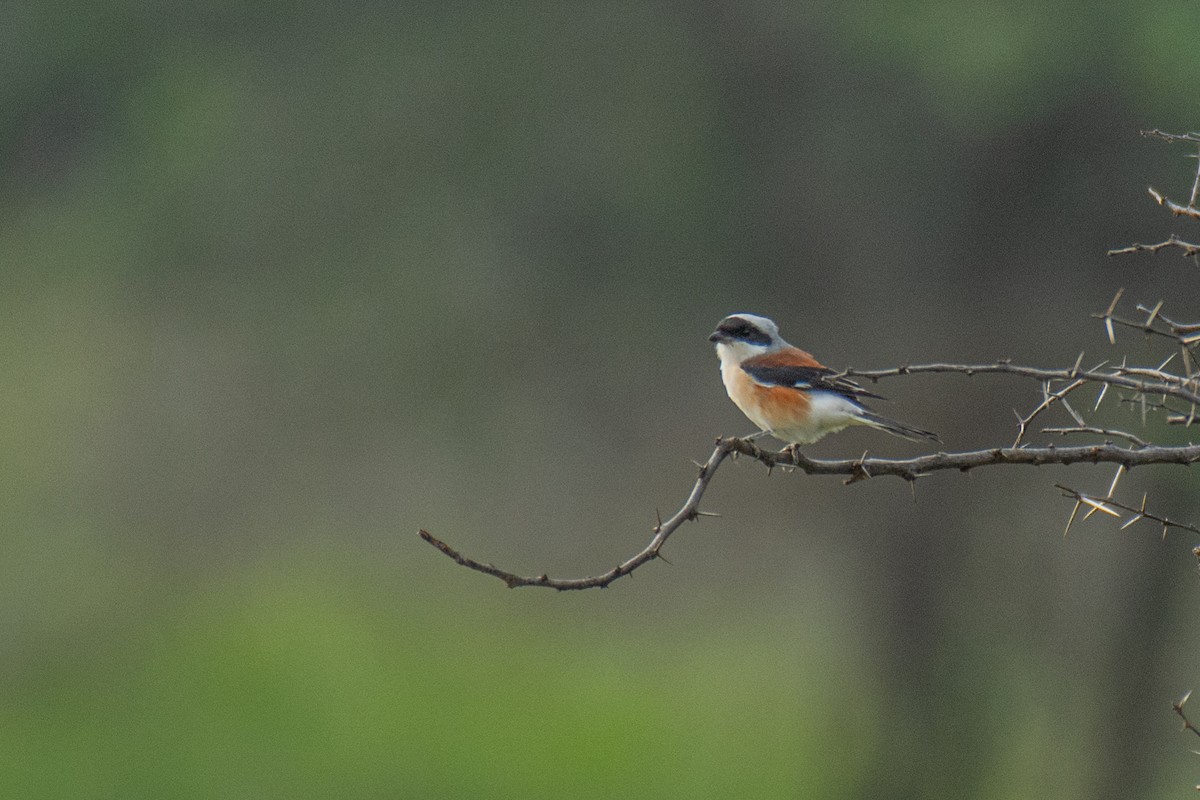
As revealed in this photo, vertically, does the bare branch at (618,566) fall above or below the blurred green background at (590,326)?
below

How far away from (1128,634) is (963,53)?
493 cm

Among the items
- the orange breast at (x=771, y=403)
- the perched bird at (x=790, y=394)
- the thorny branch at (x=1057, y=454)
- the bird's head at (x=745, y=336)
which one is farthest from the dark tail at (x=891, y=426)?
the thorny branch at (x=1057, y=454)

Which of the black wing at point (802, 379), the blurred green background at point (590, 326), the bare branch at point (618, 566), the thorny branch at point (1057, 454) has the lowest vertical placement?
the bare branch at point (618, 566)

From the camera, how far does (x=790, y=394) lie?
5.96 meters

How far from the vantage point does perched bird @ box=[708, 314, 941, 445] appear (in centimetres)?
585

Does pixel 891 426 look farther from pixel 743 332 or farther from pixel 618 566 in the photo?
pixel 618 566

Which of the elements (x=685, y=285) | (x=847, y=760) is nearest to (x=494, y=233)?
(x=685, y=285)

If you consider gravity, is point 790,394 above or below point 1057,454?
above

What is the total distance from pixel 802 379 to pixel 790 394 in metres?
0.11

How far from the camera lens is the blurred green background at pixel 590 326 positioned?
39.6 ft

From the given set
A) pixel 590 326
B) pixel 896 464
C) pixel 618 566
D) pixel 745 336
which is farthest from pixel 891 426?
pixel 590 326

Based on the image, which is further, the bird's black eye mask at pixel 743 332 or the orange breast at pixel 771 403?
the bird's black eye mask at pixel 743 332

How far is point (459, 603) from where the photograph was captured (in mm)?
19969

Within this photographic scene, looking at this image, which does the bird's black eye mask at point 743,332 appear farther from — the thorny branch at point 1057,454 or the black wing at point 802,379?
the thorny branch at point 1057,454
